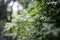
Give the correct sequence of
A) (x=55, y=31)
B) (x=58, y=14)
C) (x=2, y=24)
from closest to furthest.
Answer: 1. (x=55, y=31)
2. (x=58, y=14)
3. (x=2, y=24)

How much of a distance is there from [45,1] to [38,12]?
0.13m

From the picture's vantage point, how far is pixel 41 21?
150 centimetres

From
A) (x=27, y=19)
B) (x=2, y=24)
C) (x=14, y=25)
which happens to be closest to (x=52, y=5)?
(x=27, y=19)

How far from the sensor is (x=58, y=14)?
1384 millimetres

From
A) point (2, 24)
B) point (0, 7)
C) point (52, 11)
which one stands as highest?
point (52, 11)

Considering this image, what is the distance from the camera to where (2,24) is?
3.11 m

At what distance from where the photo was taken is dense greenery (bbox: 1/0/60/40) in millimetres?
1217

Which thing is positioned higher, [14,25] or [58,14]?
[58,14]

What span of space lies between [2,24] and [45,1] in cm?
174

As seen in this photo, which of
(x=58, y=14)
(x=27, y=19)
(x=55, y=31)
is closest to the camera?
(x=55, y=31)

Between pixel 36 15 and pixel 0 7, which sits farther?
pixel 0 7

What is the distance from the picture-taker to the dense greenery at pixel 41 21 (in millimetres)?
1217

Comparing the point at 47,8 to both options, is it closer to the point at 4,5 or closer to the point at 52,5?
the point at 52,5

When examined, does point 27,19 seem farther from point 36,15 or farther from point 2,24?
point 2,24
